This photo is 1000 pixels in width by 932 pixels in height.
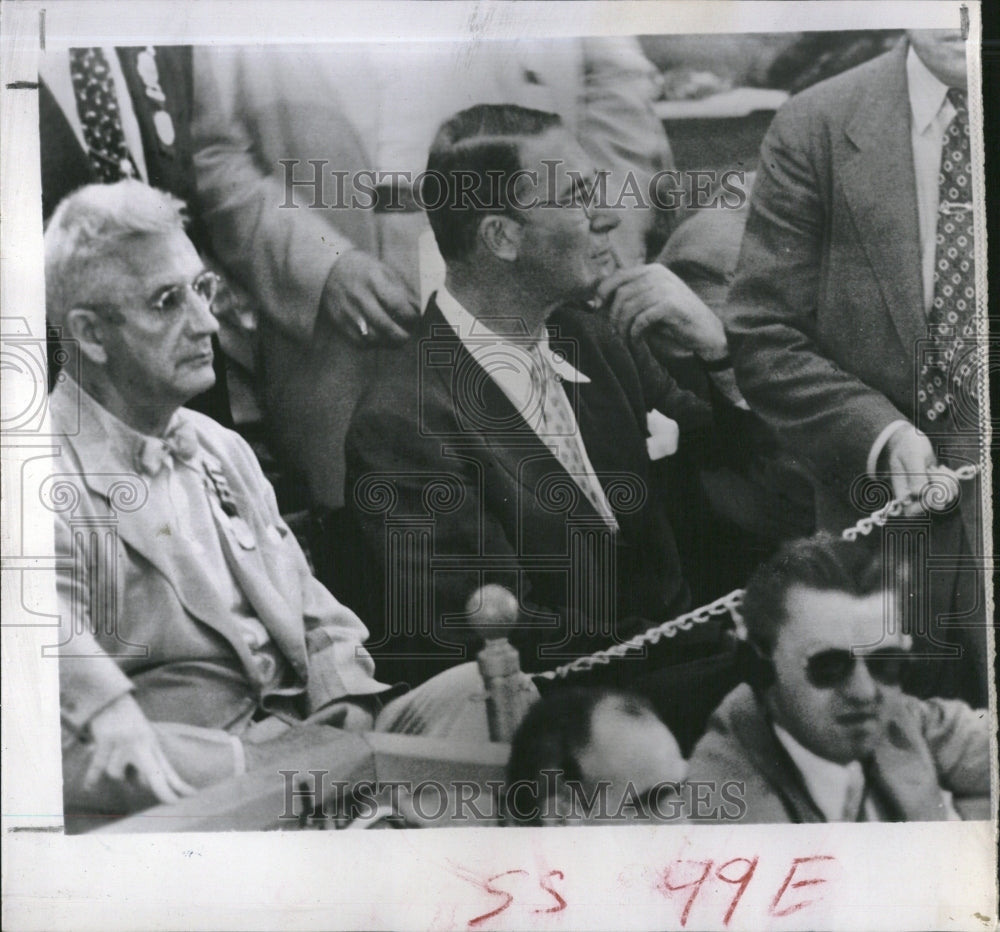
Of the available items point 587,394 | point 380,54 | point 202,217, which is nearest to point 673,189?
point 587,394

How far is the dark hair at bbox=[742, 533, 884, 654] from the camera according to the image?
3145mm

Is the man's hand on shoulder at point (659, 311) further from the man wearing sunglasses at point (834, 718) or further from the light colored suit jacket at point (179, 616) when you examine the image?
the light colored suit jacket at point (179, 616)

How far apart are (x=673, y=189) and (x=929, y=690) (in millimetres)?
1603

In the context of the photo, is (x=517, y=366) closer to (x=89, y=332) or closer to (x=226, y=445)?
(x=226, y=445)

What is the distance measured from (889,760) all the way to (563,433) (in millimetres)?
1321

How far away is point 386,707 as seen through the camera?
3.15 m

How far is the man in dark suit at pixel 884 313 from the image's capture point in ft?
10.4

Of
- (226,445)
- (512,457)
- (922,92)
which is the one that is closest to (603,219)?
(512,457)

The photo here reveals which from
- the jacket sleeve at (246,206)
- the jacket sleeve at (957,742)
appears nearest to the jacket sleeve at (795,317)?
the jacket sleeve at (957,742)

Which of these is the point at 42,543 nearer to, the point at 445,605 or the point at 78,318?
the point at 78,318

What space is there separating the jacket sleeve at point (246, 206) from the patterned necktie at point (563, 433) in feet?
2.20

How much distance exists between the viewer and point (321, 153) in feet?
10.3

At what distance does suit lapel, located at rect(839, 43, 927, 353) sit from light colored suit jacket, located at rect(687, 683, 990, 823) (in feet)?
3.49

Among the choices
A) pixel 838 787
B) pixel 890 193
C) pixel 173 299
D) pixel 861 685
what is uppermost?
pixel 890 193
